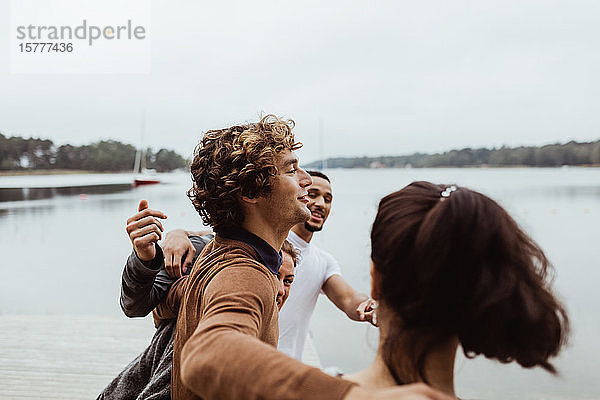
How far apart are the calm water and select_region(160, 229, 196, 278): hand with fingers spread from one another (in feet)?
1.70

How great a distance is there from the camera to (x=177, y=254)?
166 centimetres

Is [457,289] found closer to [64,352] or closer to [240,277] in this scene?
[240,277]

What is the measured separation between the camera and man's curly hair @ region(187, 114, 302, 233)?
145cm

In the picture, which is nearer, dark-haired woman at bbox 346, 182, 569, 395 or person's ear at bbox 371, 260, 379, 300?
dark-haired woman at bbox 346, 182, 569, 395

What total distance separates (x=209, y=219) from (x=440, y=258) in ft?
2.42

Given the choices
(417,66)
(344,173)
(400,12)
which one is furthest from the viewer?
(344,173)

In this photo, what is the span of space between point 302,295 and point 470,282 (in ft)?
5.97

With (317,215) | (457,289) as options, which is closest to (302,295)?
(317,215)

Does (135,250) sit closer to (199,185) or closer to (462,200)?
(199,185)

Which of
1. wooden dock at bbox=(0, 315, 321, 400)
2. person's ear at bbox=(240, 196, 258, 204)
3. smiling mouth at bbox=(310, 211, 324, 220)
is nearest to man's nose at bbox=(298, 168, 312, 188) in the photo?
person's ear at bbox=(240, 196, 258, 204)

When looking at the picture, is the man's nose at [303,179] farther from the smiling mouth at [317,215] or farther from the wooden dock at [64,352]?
the wooden dock at [64,352]

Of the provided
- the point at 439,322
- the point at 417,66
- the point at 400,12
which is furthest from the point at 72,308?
the point at 417,66

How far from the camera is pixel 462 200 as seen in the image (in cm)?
94

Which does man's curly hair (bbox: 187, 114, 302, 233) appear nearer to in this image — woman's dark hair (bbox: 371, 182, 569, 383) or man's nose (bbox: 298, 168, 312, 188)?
man's nose (bbox: 298, 168, 312, 188)
